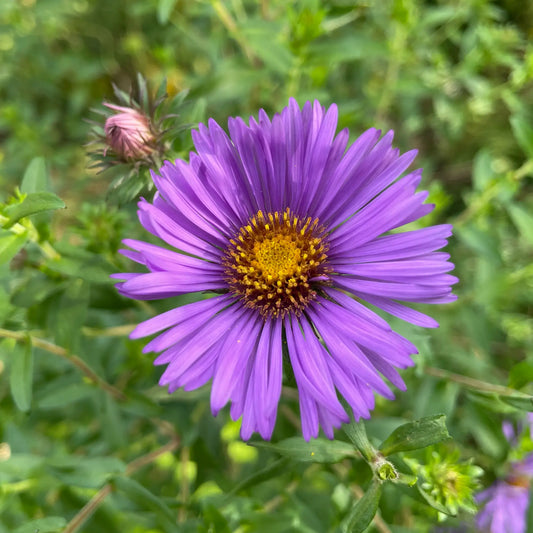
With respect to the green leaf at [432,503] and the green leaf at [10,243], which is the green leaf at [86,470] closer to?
the green leaf at [10,243]

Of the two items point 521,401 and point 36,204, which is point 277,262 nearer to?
point 36,204

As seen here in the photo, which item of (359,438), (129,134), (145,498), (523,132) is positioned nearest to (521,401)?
(359,438)

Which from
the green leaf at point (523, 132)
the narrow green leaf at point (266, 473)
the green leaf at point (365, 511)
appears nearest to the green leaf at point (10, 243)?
the narrow green leaf at point (266, 473)

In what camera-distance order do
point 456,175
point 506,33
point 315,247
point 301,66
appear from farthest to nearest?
1. point 456,175
2. point 506,33
3. point 301,66
4. point 315,247

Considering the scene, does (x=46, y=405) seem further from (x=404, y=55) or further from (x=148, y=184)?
(x=404, y=55)

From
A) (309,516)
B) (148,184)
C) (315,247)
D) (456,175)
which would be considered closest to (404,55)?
(456,175)

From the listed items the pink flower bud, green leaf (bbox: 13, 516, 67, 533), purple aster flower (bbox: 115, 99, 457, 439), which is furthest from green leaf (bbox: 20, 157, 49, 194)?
green leaf (bbox: 13, 516, 67, 533)
